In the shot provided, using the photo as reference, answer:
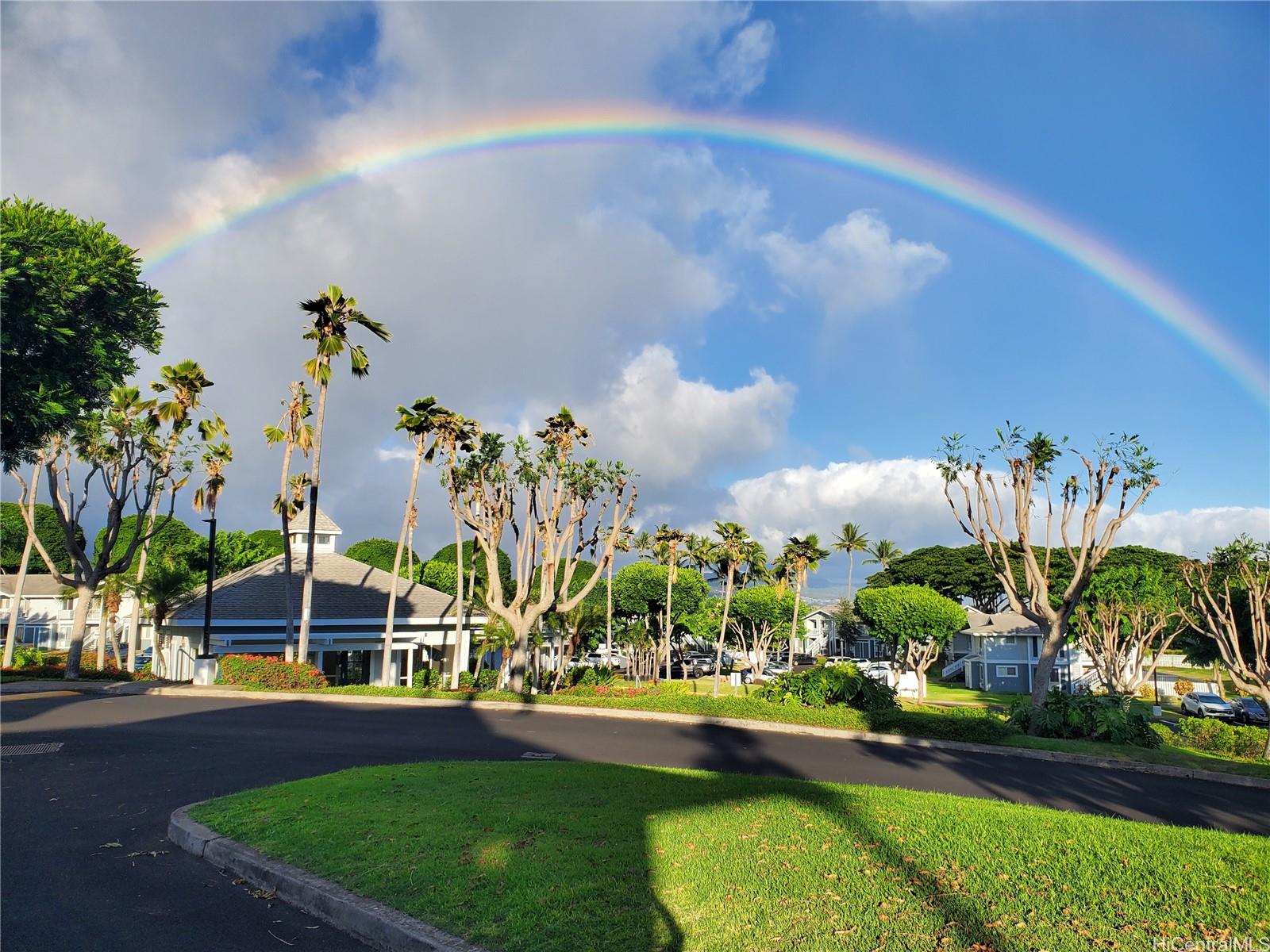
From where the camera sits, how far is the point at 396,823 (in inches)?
333

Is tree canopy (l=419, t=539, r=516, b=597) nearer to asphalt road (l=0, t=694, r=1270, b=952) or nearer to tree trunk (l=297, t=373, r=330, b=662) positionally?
tree trunk (l=297, t=373, r=330, b=662)

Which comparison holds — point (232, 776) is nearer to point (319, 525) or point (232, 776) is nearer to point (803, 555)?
point (319, 525)

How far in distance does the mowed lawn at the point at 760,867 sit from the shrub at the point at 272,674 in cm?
2218

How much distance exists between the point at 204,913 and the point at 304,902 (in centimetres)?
82

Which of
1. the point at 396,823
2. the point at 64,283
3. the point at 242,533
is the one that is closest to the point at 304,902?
the point at 396,823

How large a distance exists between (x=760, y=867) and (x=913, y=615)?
5063 centimetres

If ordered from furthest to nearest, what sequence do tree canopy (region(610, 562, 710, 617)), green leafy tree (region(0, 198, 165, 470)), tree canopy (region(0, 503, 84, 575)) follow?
tree canopy (region(0, 503, 84, 575)), tree canopy (region(610, 562, 710, 617)), green leafy tree (region(0, 198, 165, 470))

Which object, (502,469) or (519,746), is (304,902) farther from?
(502,469)

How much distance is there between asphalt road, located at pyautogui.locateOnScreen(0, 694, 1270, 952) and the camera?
6.64 metres

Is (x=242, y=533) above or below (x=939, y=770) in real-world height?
above

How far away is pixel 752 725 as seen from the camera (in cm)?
2136

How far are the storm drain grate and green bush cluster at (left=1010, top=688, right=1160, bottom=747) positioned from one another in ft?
Result: 73.7

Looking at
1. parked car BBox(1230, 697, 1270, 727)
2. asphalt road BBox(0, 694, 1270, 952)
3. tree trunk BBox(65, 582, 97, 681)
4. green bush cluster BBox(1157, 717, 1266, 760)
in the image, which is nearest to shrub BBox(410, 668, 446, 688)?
asphalt road BBox(0, 694, 1270, 952)

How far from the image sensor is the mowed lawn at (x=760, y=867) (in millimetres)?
5586
